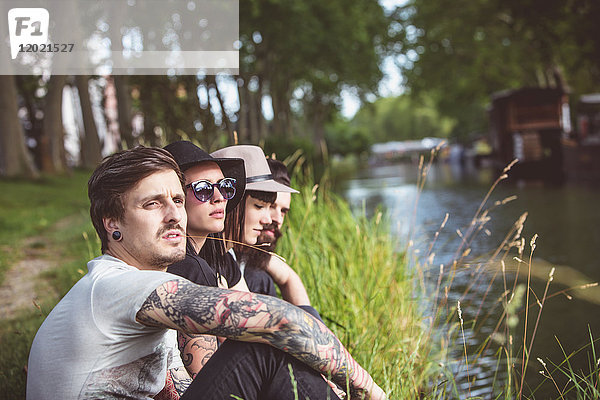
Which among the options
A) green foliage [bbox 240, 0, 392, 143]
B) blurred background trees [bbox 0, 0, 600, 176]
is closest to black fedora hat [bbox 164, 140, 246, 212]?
blurred background trees [bbox 0, 0, 600, 176]

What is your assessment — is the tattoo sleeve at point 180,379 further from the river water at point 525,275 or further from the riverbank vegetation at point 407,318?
the river water at point 525,275

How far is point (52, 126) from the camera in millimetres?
20047

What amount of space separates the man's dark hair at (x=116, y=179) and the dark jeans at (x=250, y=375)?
473mm

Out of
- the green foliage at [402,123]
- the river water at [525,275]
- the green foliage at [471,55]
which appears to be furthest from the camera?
the green foliage at [402,123]

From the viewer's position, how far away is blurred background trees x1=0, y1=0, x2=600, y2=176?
12273mm

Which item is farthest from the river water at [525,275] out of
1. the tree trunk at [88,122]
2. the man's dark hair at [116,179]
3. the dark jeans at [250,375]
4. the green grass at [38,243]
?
the tree trunk at [88,122]

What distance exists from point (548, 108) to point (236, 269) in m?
24.5

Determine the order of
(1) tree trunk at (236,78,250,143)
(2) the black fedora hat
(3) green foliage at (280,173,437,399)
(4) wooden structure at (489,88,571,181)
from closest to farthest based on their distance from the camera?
1. (2) the black fedora hat
2. (3) green foliage at (280,173,437,399)
3. (1) tree trunk at (236,78,250,143)
4. (4) wooden structure at (489,88,571,181)

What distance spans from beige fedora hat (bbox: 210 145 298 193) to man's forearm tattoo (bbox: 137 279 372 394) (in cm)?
129

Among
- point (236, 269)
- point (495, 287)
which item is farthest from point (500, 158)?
point (236, 269)

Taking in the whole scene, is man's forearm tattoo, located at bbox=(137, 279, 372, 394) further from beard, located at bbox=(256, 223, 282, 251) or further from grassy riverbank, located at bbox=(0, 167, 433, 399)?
beard, located at bbox=(256, 223, 282, 251)

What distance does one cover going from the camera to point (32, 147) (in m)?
27.8

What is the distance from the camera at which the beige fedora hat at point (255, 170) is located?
10.6 feet

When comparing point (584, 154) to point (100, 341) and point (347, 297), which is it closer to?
point (347, 297)
